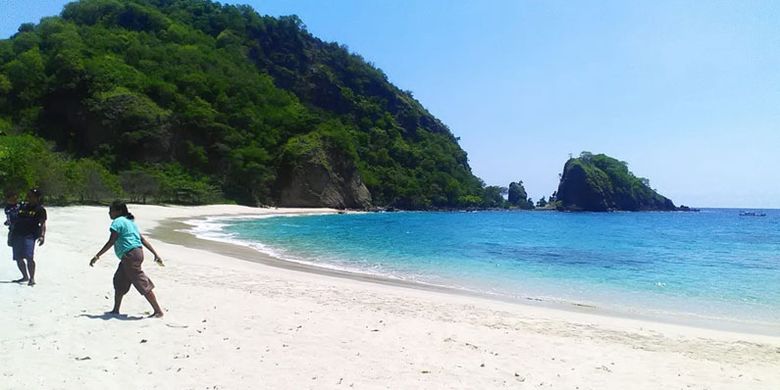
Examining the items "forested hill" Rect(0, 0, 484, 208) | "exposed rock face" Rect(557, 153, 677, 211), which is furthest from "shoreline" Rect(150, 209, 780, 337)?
"exposed rock face" Rect(557, 153, 677, 211)

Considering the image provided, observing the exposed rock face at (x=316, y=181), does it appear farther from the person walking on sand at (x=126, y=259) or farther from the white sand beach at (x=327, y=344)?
the person walking on sand at (x=126, y=259)

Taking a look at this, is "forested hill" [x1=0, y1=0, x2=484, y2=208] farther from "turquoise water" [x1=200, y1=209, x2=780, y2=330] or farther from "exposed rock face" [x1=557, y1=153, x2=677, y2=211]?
"exposed rock face" [x1=557, y1=153, x2=677, y2=211]

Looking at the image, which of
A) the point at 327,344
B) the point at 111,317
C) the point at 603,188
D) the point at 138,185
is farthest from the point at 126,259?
the point at 603,188

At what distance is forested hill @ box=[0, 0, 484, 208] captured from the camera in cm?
7844

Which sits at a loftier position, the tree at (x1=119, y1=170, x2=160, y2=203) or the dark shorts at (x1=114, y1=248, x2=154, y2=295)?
the tree at (x1=119, y1=170, x2=160, y2=203)

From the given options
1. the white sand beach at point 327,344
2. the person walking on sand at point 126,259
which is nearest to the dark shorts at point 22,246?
the white sand beach at point 327,344

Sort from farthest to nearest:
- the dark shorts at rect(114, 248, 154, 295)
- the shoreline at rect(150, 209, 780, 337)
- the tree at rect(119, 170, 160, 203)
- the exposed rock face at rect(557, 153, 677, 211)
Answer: the exposed rock face at rect(557, 153, 677, 211) → the tree at rect(119, 170, 160, 203) → the shoreline at rect(150, 209, 780, 337) → the dark shorts at rect(114, 248, 154, 295)

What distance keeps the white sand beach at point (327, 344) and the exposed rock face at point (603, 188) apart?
161 m

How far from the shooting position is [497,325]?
920cm

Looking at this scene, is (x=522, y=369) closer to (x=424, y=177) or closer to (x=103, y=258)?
(x=103, y=258)

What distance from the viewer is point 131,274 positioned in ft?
24.8

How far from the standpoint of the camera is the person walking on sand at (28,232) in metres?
9.41

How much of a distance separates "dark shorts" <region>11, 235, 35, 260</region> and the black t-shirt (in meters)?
0.08

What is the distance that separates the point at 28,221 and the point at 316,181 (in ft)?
286
